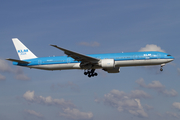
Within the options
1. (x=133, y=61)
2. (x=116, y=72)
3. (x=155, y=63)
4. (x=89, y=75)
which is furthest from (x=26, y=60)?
(x=155, y=63)

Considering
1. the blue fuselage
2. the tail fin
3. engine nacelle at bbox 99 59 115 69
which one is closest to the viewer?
engine nacelle at bbox 99 59 115 69

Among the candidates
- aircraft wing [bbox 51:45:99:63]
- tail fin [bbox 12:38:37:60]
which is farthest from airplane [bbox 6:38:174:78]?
tail fin [bbox 12:38:37:60]

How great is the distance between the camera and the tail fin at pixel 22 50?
52.1 metres

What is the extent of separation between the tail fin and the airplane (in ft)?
6.44

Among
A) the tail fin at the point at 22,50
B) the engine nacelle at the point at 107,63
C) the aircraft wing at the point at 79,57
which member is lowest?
the engine nacelle at the point at 107,63

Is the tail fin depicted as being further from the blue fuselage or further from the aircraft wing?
the aircraft wing

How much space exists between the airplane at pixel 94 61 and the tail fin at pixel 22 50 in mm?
1964

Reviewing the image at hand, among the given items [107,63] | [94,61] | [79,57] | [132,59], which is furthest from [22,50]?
[132,59]

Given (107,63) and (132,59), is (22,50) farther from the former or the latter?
(132,59)

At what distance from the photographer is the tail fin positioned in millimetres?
52094

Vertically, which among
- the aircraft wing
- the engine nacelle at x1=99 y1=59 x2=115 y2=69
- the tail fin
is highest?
the tail fin

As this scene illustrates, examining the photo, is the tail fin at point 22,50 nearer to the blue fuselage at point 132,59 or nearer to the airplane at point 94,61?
the airplane at point 94,61

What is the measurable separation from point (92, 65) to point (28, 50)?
15.2 meters

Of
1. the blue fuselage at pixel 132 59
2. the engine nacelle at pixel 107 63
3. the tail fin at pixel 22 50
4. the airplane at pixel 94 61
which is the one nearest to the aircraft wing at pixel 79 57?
the airplane at pixel 94 61
